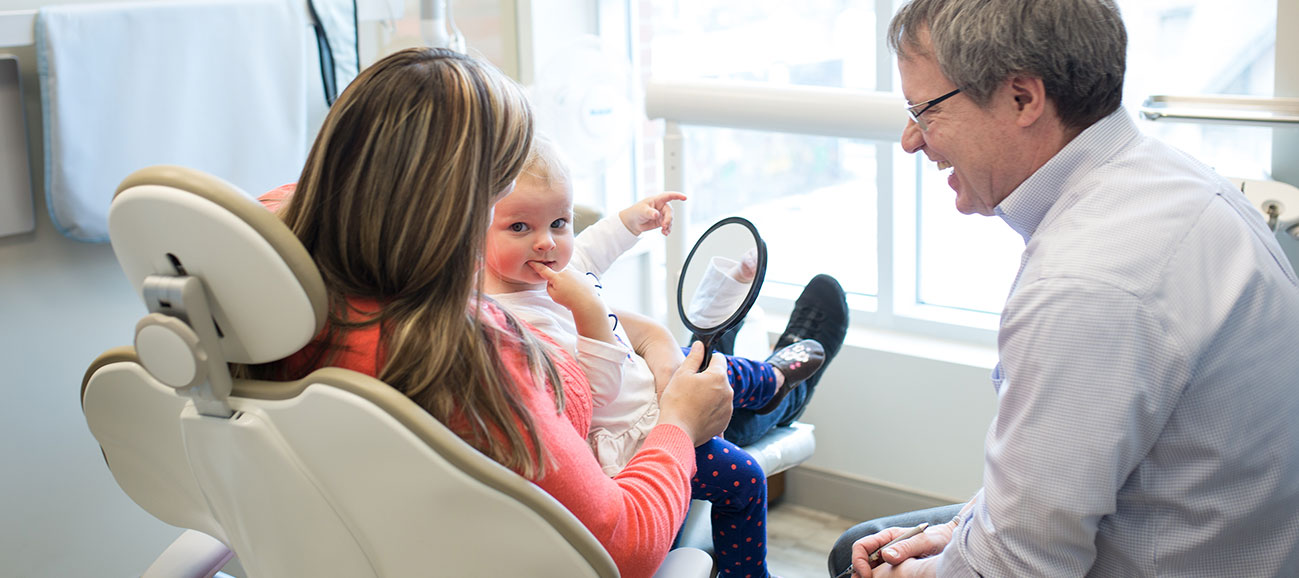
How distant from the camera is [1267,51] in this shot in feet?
7.76

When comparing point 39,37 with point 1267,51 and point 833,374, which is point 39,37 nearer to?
point 833,374

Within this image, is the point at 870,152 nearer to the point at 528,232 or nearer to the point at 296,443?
the point at 528,232

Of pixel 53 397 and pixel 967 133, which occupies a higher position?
pixel 967 133

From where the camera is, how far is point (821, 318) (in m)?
2.15

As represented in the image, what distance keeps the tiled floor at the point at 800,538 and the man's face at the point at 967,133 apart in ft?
5.00

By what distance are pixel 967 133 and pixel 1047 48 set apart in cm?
14

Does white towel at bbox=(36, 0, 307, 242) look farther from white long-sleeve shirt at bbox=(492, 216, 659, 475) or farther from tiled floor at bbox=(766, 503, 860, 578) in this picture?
tiled floor at bbox=(766, 503, 860, 578)

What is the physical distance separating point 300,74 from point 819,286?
121 cm

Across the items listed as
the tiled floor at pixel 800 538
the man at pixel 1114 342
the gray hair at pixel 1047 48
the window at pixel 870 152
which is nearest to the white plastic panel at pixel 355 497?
the man at pixel 1114 342

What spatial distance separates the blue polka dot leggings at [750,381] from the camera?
71.8 inches

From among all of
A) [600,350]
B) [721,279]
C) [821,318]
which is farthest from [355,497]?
[821,318]

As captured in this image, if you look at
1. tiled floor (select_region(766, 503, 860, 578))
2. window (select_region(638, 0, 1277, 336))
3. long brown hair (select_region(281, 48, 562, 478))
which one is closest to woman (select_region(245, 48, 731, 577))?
long brown hair (select_region(281, 48, 562, 478))

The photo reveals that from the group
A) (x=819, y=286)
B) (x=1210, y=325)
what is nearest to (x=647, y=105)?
(x=819, y=286)

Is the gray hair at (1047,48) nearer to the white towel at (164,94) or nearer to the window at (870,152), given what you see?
the window at (870,152)
